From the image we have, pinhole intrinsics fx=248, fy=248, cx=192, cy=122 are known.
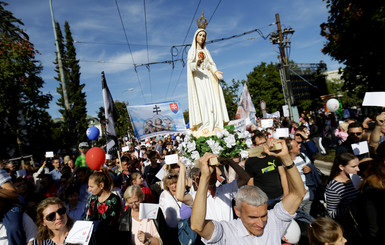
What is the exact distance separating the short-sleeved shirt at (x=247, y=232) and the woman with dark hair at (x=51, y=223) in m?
1.96

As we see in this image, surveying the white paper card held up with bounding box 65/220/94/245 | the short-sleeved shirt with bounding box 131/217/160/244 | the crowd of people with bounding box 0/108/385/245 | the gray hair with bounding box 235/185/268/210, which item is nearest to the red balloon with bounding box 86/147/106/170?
the crowd of people with bounding box 0/108/385/245

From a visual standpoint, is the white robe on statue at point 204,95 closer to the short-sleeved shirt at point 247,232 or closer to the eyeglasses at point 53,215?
the short-sleeved shirt at point 247,232

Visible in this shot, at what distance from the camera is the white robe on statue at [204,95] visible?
4.22 metres

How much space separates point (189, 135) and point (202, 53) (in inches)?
57.1

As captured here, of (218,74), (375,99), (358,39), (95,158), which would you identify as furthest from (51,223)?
(358,39)

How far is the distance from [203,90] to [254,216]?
8.40 ft

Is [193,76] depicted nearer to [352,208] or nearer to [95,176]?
[95,176]

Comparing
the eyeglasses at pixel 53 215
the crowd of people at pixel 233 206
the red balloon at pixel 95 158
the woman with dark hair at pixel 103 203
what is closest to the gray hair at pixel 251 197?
the crowd of people at pixel 233 206

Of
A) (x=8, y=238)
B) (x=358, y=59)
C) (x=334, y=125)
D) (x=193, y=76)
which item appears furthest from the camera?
(x=358, y=59)

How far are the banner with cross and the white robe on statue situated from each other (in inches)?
234

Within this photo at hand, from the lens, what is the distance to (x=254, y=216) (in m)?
2.27

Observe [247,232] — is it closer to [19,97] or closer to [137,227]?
[137,227]

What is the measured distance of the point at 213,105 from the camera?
4309mm

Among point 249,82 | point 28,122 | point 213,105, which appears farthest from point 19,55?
point 249,82
